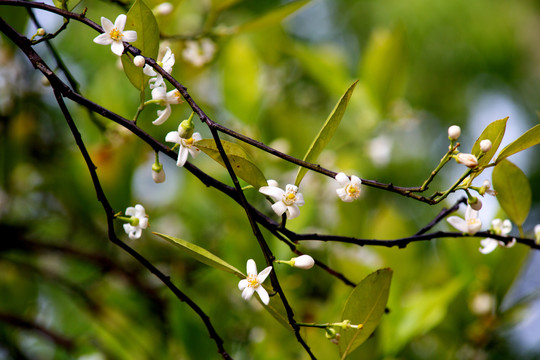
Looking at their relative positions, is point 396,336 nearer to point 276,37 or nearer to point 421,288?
point 421,288

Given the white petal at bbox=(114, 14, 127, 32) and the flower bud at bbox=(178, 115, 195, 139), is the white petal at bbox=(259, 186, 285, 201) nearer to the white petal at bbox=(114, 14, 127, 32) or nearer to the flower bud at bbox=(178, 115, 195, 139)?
the flower bud at bbox=(178, 115, 195, 139)

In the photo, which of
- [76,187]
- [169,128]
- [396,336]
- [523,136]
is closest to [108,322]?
[76,187]

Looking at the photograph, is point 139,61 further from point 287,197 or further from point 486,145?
point 486,145

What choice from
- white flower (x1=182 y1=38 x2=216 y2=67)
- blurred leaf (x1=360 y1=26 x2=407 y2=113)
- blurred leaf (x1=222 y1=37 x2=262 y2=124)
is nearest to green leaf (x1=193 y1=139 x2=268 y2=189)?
white flower (x1=182 y1=38 x2=216 y2=67)

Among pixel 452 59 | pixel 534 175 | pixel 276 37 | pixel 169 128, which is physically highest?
pixel 452 59

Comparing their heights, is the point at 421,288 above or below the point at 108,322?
above

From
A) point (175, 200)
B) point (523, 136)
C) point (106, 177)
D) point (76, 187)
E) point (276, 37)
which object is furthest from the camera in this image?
point (175, 200)

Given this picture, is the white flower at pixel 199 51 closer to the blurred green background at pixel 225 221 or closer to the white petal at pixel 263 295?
the blurred green background at pixel 225 221
